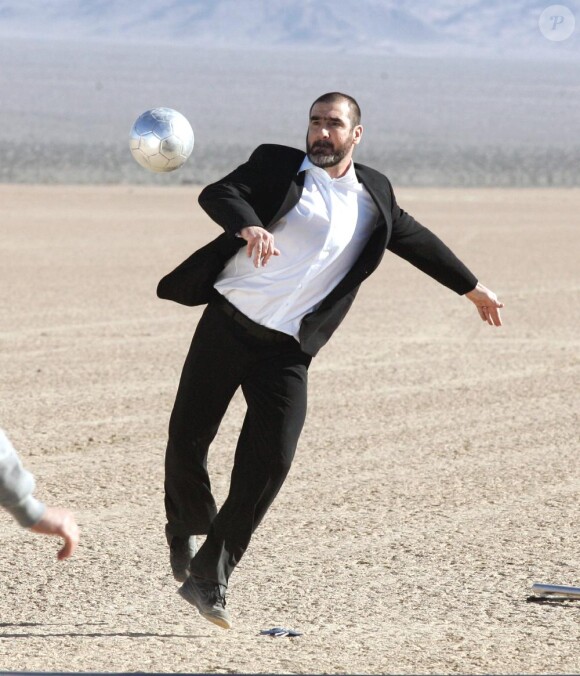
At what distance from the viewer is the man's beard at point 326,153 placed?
5582 millimetres

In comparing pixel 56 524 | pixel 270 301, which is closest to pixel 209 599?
pixel 270 301

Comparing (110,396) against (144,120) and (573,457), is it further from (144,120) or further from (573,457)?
(144,120)

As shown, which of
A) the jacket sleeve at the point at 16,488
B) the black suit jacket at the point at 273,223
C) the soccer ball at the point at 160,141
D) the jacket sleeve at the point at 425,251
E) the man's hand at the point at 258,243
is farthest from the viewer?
the soccer ball at the point at 160,141

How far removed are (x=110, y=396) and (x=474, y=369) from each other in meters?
3.18

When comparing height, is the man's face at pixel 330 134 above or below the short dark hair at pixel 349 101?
below

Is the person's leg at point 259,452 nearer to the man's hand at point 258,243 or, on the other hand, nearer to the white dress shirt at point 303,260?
the white dress shirt at point 303,260

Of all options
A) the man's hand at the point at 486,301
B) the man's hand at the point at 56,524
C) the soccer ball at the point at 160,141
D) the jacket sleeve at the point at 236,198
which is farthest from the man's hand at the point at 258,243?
the man's hand at the point at 56,524

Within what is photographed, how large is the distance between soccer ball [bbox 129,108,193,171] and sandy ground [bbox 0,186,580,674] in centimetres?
186

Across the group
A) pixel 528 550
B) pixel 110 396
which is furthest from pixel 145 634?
pixel 110 396

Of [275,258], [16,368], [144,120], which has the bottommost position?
[16,368]

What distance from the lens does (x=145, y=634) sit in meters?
5.66

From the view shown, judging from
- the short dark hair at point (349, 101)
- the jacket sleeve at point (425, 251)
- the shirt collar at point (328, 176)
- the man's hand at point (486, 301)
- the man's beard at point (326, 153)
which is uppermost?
the short dark hair at point (349, 101)

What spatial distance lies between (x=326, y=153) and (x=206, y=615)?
1877 mm

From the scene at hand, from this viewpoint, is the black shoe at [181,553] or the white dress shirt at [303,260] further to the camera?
the black shoe at [181,553]
